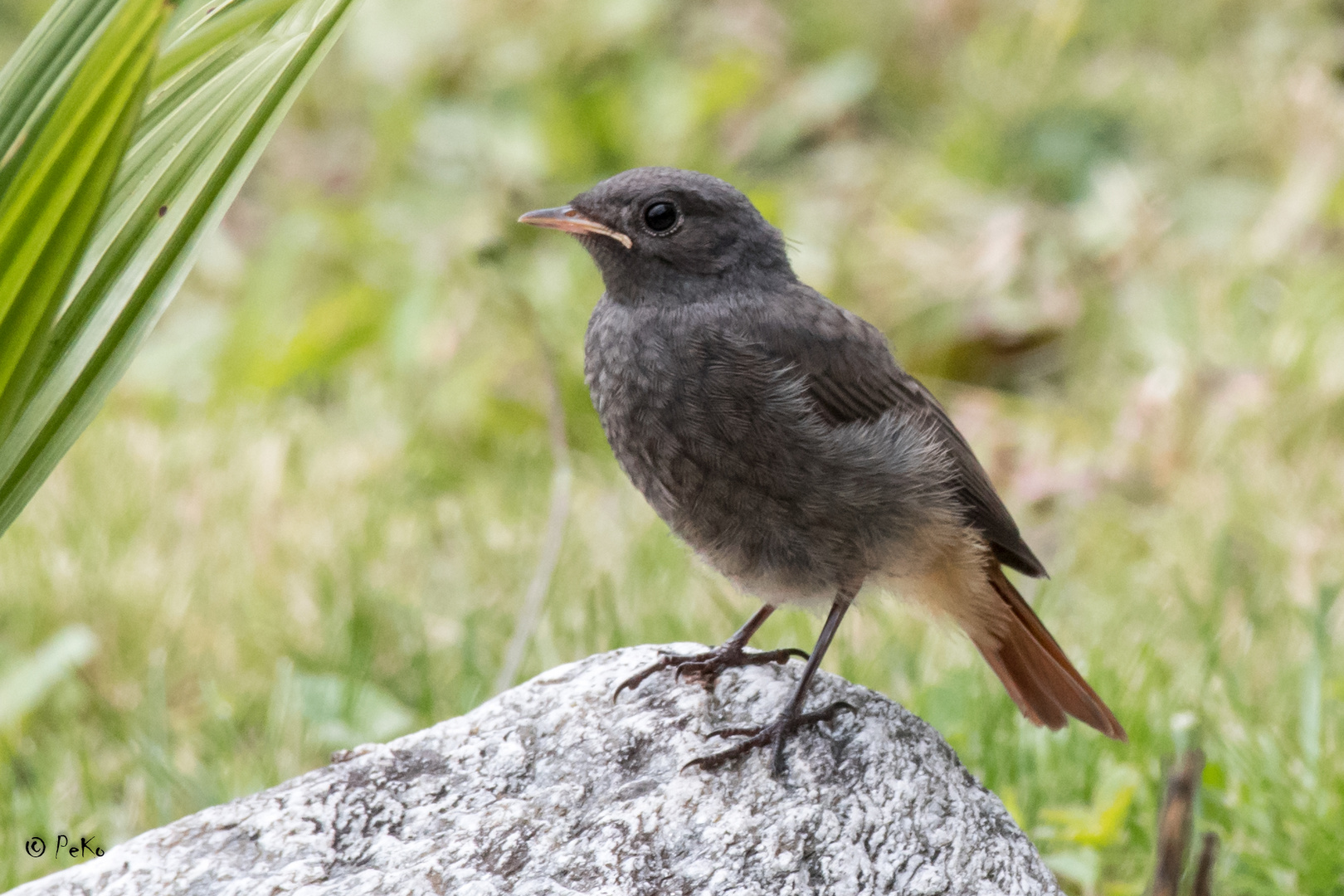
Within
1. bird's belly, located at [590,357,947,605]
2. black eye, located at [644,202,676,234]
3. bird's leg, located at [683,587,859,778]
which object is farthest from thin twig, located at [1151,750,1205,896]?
black eye, located at [644,202,676,234]

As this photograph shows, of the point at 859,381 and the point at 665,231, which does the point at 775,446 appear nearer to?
the point at 859,381

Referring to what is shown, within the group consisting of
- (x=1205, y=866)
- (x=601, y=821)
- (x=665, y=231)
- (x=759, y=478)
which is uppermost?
(x=665, y=231)

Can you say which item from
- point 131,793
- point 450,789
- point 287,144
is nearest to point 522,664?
Result: point 131,793

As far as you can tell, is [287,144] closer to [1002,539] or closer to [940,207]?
[940,207]

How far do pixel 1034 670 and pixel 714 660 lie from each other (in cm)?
70

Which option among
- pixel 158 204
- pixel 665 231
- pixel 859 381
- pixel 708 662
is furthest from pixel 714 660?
pixel 158 204

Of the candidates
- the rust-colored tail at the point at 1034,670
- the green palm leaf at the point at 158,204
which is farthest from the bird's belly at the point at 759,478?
the green palm leaf at the point at 158,204

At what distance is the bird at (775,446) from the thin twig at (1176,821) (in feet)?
2.63

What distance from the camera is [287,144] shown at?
27.1ft

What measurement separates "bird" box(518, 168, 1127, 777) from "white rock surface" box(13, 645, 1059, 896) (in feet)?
0.29

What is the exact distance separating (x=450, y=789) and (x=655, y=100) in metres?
5.01

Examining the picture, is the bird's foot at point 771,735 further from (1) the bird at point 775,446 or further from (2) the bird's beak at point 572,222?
(2) the bird's beak at point 572,222

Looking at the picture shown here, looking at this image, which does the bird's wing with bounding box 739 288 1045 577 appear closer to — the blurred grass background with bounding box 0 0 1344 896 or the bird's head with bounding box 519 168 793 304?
the bird's head with bounding box 519 168 793 304

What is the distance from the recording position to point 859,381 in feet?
9.21
